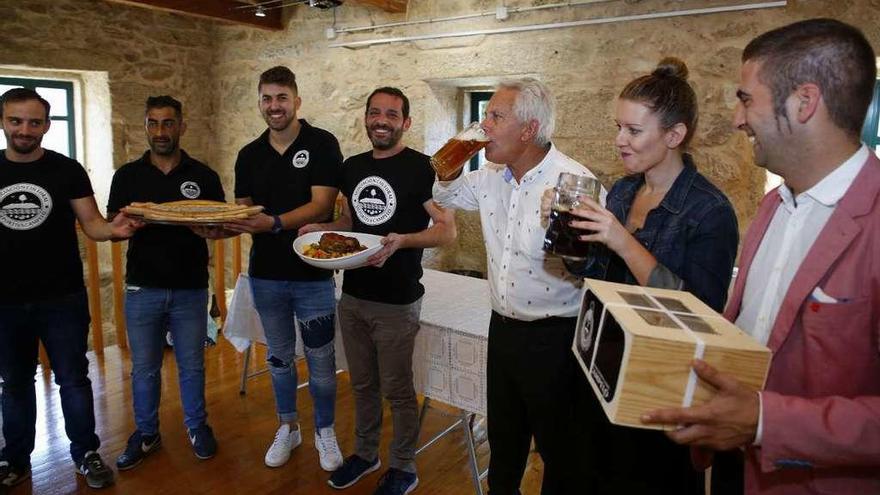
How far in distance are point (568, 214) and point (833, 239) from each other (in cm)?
52

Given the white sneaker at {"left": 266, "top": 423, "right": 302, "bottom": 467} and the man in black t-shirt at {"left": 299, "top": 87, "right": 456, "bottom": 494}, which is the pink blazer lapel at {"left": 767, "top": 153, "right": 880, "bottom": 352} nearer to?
the man in black t-shirt at {"left": 299, "top": 87, "right": 456, "bottom": 494}

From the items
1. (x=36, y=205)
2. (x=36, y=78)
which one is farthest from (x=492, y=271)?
(x=36, y=78)

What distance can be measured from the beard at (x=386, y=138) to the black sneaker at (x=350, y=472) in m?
1.34

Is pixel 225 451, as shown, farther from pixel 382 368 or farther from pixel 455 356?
pixel 455 356

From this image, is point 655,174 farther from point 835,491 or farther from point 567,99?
point 567,99

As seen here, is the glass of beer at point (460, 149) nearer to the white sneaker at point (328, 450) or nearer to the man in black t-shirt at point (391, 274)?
the man in black t-shirt at point (391, 274)

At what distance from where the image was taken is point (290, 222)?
7.97 feet

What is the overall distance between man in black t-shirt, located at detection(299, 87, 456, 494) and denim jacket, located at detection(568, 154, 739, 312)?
1.09m

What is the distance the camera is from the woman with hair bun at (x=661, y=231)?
123cm

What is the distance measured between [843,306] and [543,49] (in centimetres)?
322

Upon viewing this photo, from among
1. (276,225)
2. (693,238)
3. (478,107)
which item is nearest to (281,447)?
(276,225)

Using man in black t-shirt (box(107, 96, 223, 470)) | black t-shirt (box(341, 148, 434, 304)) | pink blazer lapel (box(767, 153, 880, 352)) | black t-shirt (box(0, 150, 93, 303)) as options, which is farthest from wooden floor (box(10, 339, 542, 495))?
pink blazer lapel (box(767, 153, 880, 352))

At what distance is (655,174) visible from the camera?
140cm

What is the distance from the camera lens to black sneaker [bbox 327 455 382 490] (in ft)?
8.16
